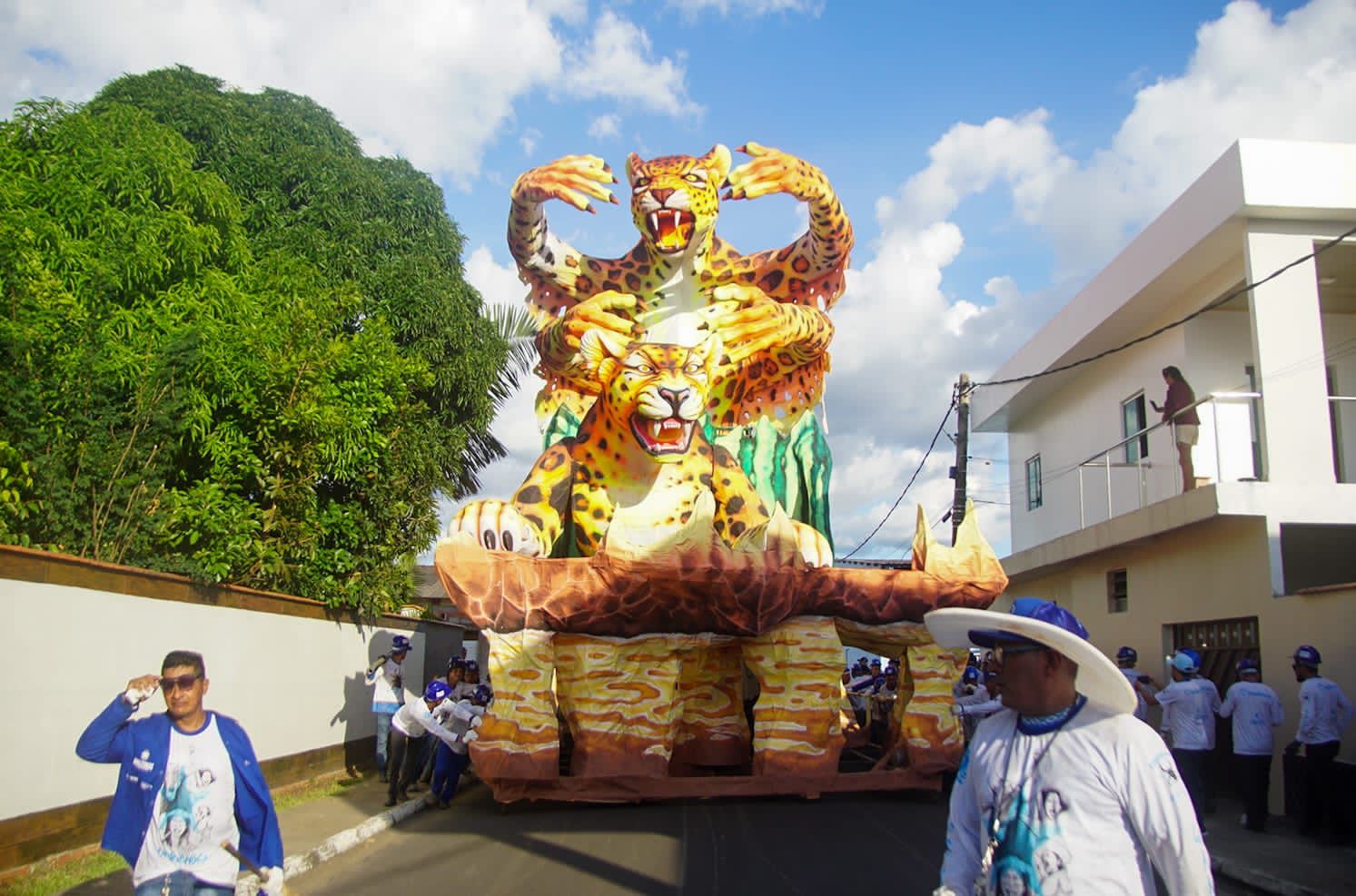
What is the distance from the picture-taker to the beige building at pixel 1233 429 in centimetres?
959

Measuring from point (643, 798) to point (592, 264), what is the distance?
5290 millimetres

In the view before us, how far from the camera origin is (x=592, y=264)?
A: 35.2 feet

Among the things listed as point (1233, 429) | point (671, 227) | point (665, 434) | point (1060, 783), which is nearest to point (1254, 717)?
point (1233, 429)

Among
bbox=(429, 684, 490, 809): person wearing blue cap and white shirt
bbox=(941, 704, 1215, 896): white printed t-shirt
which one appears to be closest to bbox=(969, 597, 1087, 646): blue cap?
bbox=(941, 704, 1215, 896): white printed t-shirt

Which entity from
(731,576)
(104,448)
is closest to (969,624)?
(731,576)

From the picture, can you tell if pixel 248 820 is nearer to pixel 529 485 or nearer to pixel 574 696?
pixel 574 696

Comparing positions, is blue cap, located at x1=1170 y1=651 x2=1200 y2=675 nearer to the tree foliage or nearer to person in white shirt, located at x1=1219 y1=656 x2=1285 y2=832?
person in white shirt, located at x1=1219 y1=656 x2=1285 y2=832

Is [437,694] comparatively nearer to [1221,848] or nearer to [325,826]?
[325,826]

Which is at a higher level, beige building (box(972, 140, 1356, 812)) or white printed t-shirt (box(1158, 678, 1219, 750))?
beige building (box(972, 140, 1356, 812))

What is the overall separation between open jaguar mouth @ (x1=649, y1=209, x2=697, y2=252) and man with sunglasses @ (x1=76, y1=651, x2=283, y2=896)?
6.67m

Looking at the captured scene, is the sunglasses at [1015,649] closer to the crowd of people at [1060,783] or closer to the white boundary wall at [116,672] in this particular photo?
the crowd of people at [1060,783]

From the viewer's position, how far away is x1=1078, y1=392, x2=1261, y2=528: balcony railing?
1082cm

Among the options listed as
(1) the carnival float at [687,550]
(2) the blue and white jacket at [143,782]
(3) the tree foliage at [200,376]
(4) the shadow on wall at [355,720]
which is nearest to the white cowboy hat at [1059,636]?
(2) the blue and white jacket at [143,782]

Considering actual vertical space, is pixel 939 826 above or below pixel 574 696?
below
